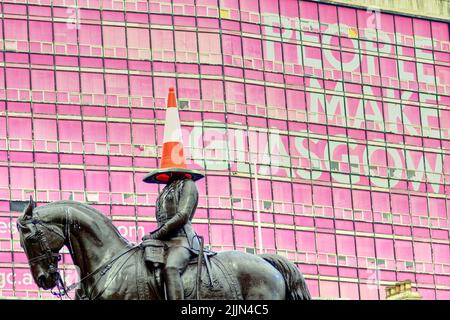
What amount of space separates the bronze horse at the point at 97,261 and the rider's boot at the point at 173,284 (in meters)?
0.22

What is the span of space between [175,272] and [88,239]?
1.82 meters

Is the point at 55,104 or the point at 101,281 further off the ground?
the point at 55,104

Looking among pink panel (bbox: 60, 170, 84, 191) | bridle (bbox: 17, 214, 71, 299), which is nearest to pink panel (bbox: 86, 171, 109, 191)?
pink panel (bbox: 60, 170, 84, 191)

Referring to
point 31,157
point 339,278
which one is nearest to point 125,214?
point 31,157

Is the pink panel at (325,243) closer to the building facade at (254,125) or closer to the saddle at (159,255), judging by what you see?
the building facade at (254,125)

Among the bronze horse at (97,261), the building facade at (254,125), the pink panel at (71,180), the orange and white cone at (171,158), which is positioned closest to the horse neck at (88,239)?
the bronze horse at (97,261)

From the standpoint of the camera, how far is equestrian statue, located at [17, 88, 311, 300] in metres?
38.4

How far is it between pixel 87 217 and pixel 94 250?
0.66 meters

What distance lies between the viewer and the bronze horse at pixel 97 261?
38.4 metres

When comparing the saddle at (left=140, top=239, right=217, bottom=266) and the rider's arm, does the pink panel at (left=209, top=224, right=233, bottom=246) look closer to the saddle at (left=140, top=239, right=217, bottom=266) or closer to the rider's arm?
the rider's arm

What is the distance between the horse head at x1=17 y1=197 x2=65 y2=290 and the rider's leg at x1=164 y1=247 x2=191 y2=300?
2.11 m

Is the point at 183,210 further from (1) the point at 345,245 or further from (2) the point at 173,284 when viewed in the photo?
(1) the point at 345,245

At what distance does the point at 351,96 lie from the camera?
120m
